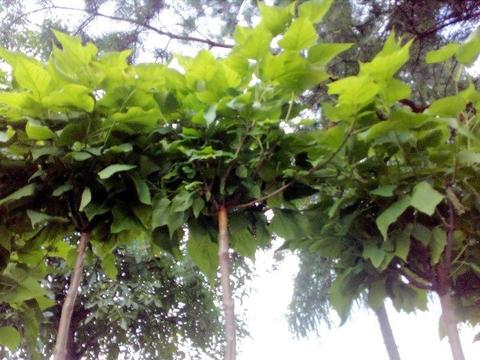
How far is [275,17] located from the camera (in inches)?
27.3

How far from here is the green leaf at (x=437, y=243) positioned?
2.14ft

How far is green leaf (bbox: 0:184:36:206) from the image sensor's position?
688 mm

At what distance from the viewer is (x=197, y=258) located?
2.54 feet

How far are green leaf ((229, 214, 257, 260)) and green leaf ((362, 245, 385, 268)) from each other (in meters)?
0.18

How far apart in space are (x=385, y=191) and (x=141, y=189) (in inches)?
13.2

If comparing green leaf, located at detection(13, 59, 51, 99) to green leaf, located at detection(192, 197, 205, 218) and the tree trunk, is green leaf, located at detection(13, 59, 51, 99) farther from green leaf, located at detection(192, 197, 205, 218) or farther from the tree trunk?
the tree trunk

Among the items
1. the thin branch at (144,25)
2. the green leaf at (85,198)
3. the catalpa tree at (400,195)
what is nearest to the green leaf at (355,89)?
the catalpa tree at (400,195)

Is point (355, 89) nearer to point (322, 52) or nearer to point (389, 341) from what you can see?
point (322, 52)

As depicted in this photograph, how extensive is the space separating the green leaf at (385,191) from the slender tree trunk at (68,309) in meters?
0.43

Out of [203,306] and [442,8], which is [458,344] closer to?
[442,8]

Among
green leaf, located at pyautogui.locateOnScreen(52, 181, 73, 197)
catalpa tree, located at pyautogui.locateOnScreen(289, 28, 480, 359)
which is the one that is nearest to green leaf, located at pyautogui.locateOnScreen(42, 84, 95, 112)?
green leaf, located at pyautogui.locateOnScreen(52, 181, 73, 197)

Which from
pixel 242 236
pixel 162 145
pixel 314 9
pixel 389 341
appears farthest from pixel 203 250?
pixel 389 341

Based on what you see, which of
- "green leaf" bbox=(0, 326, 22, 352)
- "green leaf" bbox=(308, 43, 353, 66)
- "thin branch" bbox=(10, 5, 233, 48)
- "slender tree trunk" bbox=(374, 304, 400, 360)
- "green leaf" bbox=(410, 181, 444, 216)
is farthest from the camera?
"slender tree trunk" bbox=(374, 304, 400, 360)

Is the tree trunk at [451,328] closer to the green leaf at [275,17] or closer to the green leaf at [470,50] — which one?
the green leaf at [470,50]
